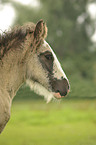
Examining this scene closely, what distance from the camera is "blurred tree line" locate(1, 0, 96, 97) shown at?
749 inches

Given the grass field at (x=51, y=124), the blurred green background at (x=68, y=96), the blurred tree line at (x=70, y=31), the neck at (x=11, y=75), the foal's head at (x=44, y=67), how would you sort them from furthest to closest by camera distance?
the blurred tree line at (x=70, y=31)
the blurred green background at (x=68, y=96)
the grass field at (x=51, y=124)
the foal's head at (x=44, y=67)
the neck at (x=11, y=75)

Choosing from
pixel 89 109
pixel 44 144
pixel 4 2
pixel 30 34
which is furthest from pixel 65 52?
pixel 30 34

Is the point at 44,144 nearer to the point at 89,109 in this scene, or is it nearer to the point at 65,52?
the point at 89,109

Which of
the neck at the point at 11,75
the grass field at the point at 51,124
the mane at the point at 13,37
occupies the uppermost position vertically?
the mane at the point at 13,37

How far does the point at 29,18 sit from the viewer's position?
2000cm

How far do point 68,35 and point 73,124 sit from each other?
12.9m

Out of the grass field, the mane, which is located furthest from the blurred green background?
the mane

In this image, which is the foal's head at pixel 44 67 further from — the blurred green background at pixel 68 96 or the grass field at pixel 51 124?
the grass field at pixel 51 124

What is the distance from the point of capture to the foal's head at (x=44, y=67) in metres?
3.07

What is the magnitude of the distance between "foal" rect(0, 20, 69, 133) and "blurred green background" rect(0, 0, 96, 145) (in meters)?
0.40

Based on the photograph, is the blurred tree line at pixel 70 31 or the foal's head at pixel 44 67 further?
the blurred tree line at pixel 70 31

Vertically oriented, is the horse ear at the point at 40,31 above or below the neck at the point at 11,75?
above

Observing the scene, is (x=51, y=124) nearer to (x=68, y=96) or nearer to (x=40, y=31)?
(x=68, y=96)

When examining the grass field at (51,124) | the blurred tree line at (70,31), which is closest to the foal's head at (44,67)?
the grass field at (51,124)
